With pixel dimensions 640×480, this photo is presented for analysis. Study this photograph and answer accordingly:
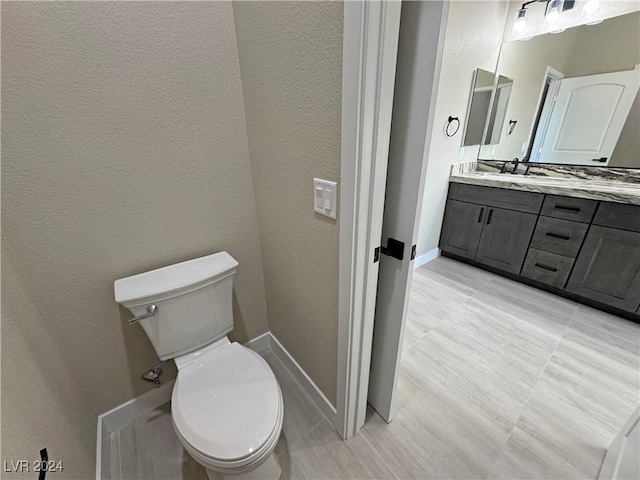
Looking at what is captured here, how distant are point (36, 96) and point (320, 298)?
110 centimetres

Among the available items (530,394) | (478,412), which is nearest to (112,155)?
(478,412)

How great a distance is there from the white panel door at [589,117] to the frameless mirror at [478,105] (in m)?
0.50

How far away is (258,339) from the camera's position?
5.26 ft

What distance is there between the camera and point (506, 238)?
2.27 meters

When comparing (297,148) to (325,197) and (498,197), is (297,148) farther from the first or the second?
(498,197)

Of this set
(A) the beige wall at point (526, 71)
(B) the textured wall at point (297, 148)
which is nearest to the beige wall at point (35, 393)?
(B) the textured wall at point (297, 148)

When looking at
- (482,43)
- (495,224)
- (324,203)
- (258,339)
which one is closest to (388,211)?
(324,203)

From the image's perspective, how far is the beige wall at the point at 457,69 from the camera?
198 cm

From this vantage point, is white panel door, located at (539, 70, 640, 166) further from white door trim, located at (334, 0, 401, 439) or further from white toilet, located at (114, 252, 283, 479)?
white toilet, located at (114, 252, 283, 479)

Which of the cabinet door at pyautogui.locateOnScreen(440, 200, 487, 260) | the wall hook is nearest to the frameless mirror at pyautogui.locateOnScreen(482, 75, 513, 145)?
the wall hook

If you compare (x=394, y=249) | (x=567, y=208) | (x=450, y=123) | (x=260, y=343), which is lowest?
(x=260, y=343)

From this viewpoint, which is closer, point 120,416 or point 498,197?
point 120,416

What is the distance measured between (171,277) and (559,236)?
2.58 metres

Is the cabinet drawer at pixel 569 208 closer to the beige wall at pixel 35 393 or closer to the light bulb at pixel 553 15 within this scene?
the light bulb at pixel 553 15
